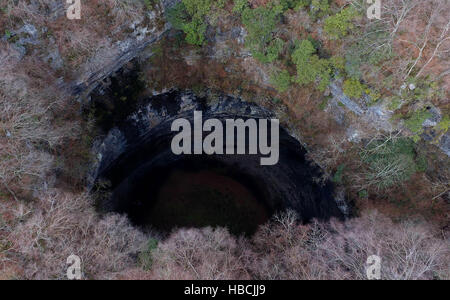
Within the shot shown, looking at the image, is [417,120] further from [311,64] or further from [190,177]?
[190,177]

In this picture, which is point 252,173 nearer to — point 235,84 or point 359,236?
point 235,84

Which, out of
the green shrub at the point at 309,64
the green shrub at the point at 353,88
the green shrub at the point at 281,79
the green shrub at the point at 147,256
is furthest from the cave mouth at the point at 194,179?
the green shrub at the point at 353,88

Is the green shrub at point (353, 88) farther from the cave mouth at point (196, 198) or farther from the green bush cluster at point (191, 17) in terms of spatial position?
the cave mouth at point (196, 198)

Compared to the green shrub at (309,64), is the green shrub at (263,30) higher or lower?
higher

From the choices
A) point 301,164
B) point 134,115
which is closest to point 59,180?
point 134,115

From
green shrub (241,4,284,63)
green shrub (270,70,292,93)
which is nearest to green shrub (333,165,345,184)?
green shrub (270,70,292,93)

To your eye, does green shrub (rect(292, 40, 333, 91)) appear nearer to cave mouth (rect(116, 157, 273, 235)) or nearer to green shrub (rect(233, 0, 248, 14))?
green shrub (rect(233, 0, 248, 14))
